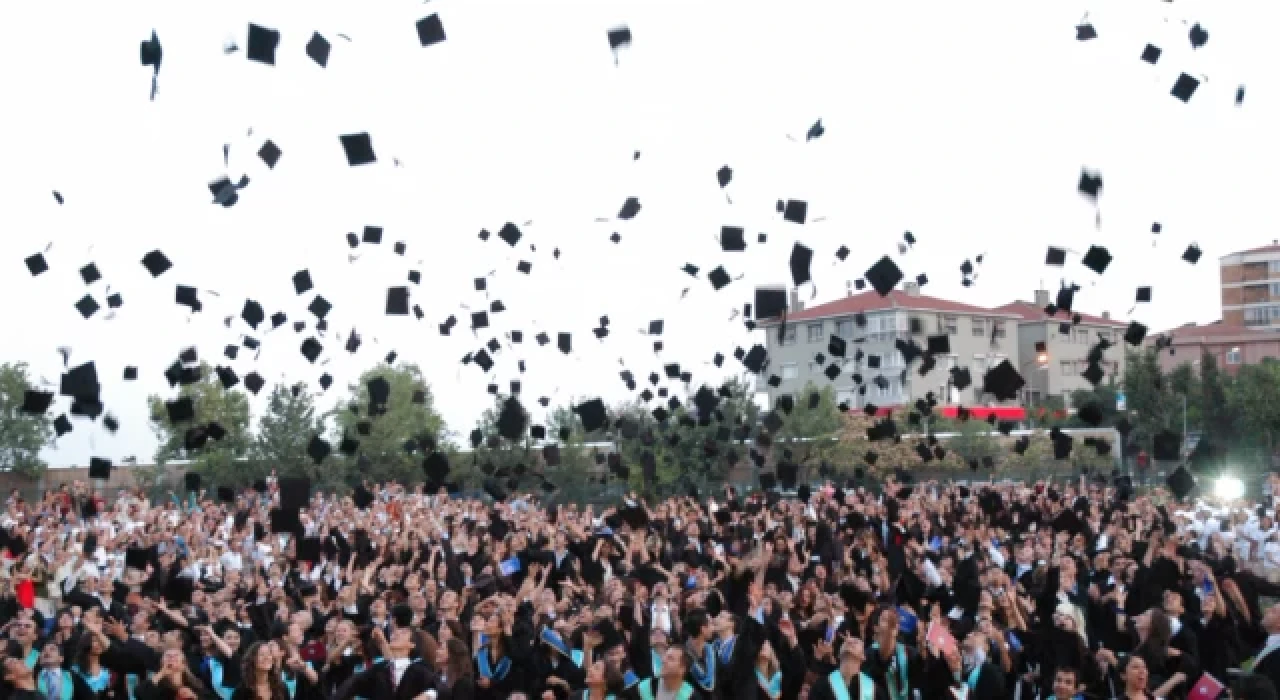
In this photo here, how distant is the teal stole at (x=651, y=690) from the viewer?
23.2 feet

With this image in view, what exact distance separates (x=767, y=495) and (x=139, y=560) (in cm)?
1275

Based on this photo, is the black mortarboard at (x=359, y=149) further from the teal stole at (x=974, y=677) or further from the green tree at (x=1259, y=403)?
the green tree at (x=1259, y=403)

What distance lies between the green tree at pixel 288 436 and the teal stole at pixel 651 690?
30.4 m

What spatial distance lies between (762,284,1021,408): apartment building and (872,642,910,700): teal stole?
63.1 m

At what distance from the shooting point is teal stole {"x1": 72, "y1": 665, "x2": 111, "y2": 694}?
319 inches

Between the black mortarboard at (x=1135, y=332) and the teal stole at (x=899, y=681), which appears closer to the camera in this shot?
the teal stole at (x=899, y=681)

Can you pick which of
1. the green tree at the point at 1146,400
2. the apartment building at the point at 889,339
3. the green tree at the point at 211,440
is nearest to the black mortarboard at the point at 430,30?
the green tree at the point at 211,440

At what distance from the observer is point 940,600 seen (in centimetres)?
1090

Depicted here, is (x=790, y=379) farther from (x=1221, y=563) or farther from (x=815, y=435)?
(x=1221, y=563)

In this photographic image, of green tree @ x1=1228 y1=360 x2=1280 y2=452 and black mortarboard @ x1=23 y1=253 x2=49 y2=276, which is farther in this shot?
green tree @ x1=1228 y1=360 x2=1280 y2=452

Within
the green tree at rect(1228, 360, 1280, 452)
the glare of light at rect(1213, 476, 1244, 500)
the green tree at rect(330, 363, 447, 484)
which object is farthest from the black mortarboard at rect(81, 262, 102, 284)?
the green tree at rect(1228, 360, 1280, 452)

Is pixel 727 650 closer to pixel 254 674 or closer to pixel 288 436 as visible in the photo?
pixel 254 674

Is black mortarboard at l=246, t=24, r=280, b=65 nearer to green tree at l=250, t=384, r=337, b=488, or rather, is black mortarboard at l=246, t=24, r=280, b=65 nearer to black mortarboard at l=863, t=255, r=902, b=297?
black mortarboard at l=863, t=255, r=902, b=297

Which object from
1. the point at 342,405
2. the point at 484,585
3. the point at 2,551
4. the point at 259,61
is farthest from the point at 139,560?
the point at 342,405
